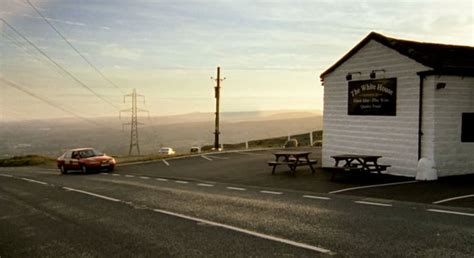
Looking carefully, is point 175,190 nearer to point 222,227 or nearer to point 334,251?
point 222,227

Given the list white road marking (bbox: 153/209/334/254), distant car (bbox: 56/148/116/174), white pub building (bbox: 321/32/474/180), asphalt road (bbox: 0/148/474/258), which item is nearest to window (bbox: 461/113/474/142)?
white pub building (bbox: 321/32/474/180)

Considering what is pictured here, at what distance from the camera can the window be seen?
17625mm

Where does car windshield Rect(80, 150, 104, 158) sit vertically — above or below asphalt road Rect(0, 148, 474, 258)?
below

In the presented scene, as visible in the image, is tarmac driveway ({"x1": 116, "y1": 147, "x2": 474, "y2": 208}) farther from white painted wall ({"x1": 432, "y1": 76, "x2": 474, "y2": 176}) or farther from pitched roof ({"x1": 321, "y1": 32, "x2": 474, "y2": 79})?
pitched roof ({"x1": 321, "y1": 32, "x2": 474, "y2": 79})

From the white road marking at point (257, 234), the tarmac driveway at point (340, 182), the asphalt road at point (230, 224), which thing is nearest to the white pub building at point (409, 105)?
the tarmac driveway at point (340, 182)

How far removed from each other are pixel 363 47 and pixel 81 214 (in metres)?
12.8

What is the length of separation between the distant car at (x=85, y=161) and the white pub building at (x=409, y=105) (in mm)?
14309

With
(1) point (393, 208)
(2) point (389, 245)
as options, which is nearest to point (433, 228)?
(2) point (389, 245)

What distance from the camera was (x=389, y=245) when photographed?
7793 millimetres

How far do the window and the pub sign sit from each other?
7.62 ft

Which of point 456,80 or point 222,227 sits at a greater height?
point 456,80

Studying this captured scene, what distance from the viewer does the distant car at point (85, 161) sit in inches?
1147

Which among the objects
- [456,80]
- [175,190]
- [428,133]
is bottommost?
[175,190]

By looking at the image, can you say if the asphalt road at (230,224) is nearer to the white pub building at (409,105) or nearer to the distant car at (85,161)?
the white pub building at (409,105)
